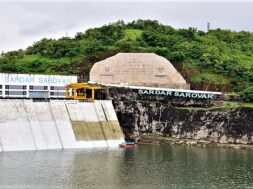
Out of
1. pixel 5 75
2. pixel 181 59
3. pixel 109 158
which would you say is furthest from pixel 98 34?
pixel 109 158

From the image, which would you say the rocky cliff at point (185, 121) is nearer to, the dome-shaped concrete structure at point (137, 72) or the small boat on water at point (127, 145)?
the small boat on water at point (127, 145)

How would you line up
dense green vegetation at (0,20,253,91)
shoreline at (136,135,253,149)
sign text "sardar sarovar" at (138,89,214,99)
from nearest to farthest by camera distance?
shoreline at (136,135,253,149), sign text "sardar sarovar" at (138,89,214,99), dense green vegetation at (0,20,253,91)

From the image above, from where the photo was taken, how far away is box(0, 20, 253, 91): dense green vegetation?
97812 mm

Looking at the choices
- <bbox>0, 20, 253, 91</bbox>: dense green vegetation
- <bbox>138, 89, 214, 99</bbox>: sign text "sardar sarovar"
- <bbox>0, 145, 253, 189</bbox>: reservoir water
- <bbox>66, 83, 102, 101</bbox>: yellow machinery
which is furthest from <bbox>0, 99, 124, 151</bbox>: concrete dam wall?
<bbox>0, 20, 253, 91</bbox>: dense green vegetation

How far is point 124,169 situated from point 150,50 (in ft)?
162

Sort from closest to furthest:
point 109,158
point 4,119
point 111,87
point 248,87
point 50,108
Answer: point 109,158 < point 4,119 < point 50,108 < point 111,87 < point 248,87

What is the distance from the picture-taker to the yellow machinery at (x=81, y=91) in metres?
82.6

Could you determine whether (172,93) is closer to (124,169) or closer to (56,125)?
(56,125)

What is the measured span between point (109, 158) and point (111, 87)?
84.0 ft

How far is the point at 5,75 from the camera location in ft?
261

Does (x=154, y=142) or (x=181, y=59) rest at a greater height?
(x=181, y=59)

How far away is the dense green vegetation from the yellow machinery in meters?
11.0

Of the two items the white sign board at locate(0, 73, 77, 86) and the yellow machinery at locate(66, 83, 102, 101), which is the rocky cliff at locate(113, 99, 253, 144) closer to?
the yellow machinery at locate(66, 83, 102, 101)

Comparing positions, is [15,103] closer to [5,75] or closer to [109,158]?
[5,75]
